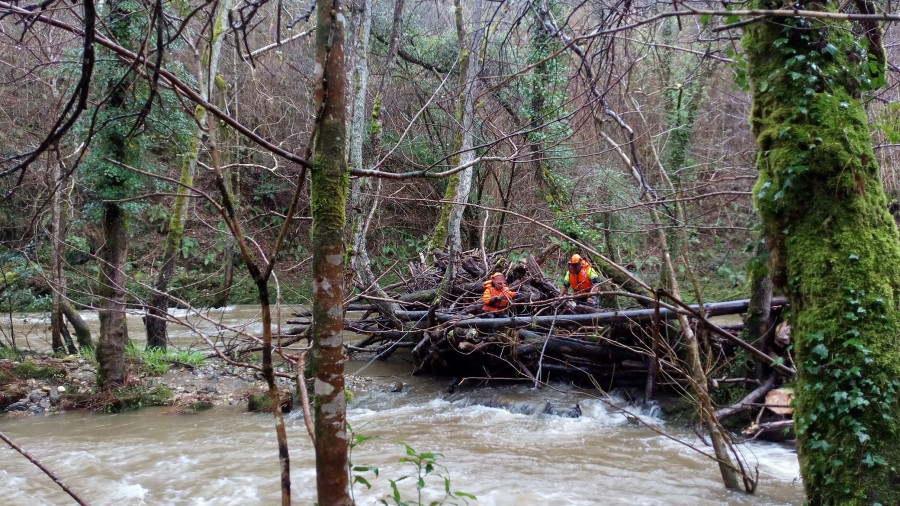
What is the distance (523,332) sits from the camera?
8078mm

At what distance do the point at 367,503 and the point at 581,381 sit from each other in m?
4.46

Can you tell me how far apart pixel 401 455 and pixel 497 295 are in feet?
9.26

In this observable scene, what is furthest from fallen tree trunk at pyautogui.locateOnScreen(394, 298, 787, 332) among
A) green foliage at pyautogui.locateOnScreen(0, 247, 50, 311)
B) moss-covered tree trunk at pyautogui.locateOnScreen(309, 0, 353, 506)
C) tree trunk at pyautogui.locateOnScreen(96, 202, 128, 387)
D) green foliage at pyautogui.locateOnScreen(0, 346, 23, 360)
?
green foliage at pyautogui.locateOnScreen(0, 247, 50, 311)

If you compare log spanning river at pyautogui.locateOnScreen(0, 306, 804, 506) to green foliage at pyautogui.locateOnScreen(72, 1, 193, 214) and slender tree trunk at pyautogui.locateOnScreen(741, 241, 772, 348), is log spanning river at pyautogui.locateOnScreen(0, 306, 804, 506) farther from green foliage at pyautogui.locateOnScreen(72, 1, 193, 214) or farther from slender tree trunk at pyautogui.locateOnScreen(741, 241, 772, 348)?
green foliage at pyautogui.locateOnScreen(72, 1, 193, 214)

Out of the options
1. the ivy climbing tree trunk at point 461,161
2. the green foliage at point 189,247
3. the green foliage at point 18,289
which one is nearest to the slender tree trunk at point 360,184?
the ivy climbing tree trunk at point 461,161

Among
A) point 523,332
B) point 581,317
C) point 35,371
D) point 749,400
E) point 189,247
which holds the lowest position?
point 35,371

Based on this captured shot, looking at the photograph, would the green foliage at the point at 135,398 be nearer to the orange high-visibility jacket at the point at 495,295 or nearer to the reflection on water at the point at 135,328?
the reflection on water at the point at 135,328

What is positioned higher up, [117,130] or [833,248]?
[117,130]

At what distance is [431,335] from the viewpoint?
28.2 ft

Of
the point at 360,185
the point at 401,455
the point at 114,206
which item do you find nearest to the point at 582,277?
the point at 360,185

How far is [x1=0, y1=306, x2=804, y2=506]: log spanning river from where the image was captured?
5023 mm

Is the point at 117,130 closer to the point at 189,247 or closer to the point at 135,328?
the point at 135,328

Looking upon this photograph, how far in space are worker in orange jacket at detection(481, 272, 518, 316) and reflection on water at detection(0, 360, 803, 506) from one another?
1.27m

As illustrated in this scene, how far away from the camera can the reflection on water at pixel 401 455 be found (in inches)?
198
